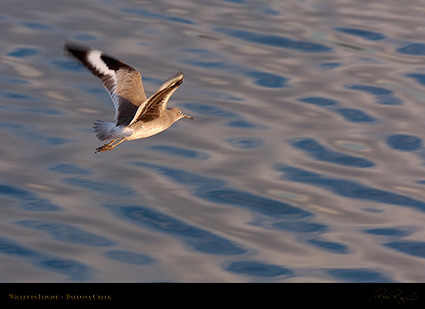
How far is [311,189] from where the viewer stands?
13.9m

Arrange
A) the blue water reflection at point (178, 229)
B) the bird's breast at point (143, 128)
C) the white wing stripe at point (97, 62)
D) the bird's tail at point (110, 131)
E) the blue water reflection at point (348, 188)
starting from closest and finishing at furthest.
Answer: the bird's tail at point (110, 131)
the bird's breast at point (143, 128)
the white wing stripe at point (97, 62)
the blue water reflection at point (178, 229)
the blue water reflection at point (348, 188)

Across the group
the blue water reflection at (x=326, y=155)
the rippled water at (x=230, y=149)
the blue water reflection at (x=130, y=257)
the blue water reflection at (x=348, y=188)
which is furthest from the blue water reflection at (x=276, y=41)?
the blue water reflection at (x=130, y=257)

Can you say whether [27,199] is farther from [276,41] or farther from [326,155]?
[276,41]

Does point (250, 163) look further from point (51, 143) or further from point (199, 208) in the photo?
point (51, 143)

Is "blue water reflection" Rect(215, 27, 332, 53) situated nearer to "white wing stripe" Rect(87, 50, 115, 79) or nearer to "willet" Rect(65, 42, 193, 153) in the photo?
"willet" Rect(65, 42, 193, 153)

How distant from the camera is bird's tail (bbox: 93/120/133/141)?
411 inches

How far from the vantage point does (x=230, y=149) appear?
15.1 meters

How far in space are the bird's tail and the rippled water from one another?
78.5 inches

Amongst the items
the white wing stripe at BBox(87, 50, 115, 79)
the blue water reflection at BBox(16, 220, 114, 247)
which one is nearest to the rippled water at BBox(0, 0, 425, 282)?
the blue water reflection at BBox(16, 220, 114, 247)

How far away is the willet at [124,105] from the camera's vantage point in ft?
34.4

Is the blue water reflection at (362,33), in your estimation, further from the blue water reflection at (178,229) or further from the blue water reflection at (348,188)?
the blue water reflection at (178,229)

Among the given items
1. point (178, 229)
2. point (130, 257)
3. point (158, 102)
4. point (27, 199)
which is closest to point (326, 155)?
point (178, 229)

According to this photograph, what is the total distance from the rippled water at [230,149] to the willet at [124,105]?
1.80 m

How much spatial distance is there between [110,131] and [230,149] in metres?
4.67
